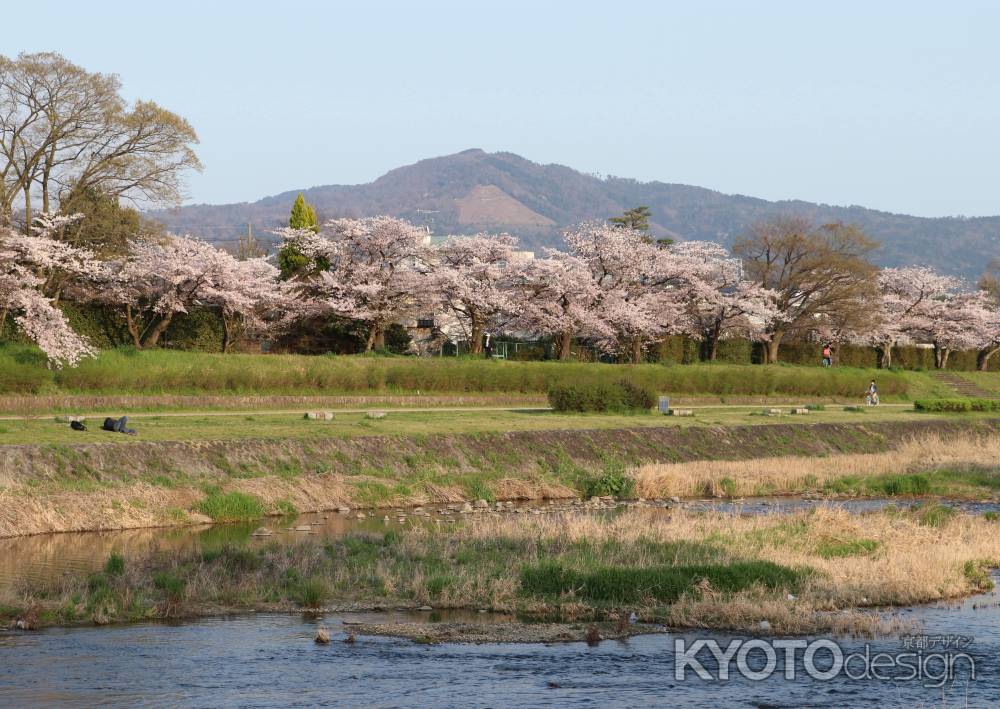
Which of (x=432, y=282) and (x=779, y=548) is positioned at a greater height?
(x=432, y=282)

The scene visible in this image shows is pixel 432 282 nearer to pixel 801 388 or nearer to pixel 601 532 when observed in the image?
pixel 801 388

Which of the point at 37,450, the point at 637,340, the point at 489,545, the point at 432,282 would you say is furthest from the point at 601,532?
the point at 637,340

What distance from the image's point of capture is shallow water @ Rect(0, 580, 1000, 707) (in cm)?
1270

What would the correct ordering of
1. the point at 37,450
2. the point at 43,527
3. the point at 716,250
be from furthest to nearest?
the point at 716,250
the point at 37,450
the point at 43,527

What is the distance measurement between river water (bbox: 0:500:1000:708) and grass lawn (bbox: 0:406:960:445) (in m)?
14.0

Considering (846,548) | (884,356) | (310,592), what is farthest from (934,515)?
(884,356)

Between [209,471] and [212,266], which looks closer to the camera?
[209,471]

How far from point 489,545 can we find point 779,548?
505 cm

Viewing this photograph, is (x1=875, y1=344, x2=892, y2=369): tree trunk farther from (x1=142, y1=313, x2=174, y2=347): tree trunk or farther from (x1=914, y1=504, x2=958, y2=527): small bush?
(x1=914, y1=504, x2=958, y2=527): small bush

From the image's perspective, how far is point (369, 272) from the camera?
59812mm

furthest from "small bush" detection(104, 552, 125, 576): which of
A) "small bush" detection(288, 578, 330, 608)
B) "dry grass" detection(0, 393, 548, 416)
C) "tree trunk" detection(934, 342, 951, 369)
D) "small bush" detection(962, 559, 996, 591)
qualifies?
"tree trunk" detection(934, 342, 951, 369)

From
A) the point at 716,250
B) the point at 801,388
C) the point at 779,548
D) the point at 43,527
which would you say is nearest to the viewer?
the point at 779,548

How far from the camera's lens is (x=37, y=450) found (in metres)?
Result: 26.3

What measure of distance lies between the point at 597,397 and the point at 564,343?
59.7ft
